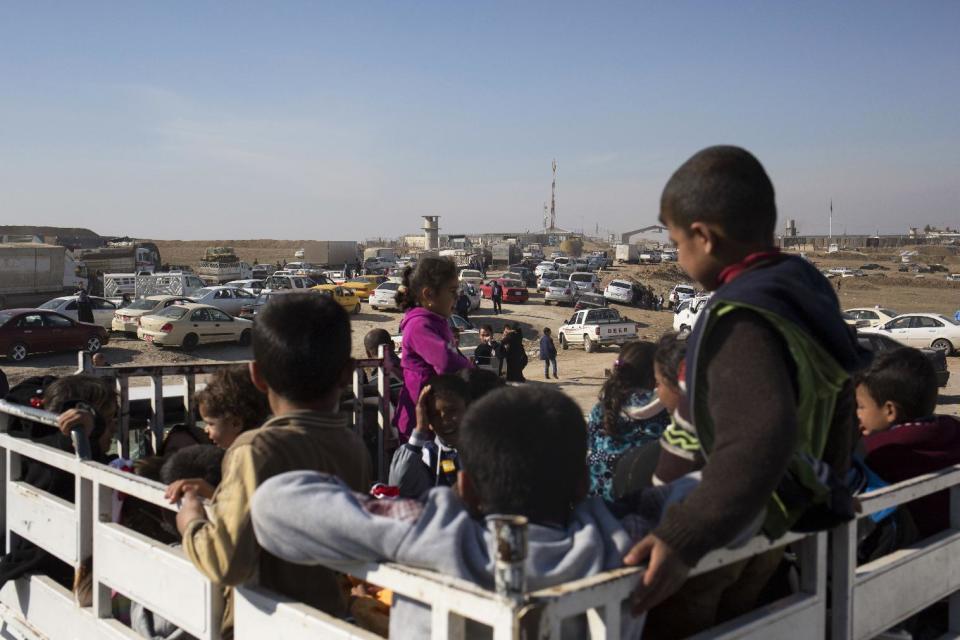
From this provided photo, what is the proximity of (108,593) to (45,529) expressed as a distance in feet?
2.13

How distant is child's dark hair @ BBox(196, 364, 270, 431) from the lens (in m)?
3.55

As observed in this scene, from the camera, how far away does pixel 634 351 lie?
4.31 meters

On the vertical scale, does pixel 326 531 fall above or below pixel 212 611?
above

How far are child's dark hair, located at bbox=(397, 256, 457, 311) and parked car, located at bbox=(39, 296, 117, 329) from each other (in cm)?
2624

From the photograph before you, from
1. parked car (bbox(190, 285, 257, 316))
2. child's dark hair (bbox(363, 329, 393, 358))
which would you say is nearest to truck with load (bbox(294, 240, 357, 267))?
parked car (bbox(190, 285, 257, 316))

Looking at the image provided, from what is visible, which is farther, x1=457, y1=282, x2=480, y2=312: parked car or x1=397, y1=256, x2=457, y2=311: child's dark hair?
x1=457, y1=282, x2=480, y2=312: parked car

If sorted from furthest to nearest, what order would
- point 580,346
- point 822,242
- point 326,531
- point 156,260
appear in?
point 822,242
point 156,260
point 580,346
point 326,531

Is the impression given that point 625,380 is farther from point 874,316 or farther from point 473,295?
point 473,295

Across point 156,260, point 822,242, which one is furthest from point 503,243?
point 822,242

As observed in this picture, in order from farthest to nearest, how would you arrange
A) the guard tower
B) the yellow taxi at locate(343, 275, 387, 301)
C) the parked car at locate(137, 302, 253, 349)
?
the guard tower, the yellow taxi at locate(343, 275, 387, 301), the parked car at locate(137, 302, 253, 349)

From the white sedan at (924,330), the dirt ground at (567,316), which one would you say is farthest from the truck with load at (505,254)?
the white sedan at (924,330)

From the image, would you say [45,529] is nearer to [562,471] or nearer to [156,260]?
[562,471]

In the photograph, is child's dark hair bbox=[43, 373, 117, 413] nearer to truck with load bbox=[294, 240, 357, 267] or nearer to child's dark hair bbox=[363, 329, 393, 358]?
child's dark hair bbox=[363, 329, 393, 358]

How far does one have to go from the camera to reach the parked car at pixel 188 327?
25.8 metres
